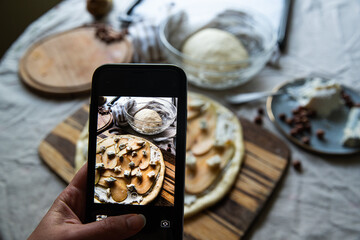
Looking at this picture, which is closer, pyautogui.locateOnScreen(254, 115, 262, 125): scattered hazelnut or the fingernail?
the fingernail

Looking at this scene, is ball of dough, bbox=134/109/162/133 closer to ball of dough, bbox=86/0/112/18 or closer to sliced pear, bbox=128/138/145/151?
sliced pear, bbox=128/138/145/151

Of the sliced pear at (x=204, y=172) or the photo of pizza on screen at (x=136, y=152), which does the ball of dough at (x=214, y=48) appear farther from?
the photo of pizza on screen at (x=136, y=152)

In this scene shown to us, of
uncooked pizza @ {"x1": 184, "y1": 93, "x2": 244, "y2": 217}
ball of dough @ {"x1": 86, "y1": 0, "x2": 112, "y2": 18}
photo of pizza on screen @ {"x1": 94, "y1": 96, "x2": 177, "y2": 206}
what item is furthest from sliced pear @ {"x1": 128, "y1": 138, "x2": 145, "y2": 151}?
ball of dough @ {"x1": 86, "y1": 0, "x2": 112, "y2": 18}

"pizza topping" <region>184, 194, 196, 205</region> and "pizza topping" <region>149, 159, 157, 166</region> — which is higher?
"pizza topping" <region>149, 159, 157, 166</region>

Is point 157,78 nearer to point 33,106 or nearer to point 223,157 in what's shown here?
point 223,157

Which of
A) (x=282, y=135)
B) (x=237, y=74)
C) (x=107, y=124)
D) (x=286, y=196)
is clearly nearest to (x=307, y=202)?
(x=286, y=196)

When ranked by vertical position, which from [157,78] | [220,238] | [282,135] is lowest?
[220,238]

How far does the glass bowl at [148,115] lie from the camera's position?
0.49 meters

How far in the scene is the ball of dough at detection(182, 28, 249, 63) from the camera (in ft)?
3.11

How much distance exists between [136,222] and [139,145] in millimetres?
128

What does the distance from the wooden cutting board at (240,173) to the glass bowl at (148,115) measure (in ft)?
0.99

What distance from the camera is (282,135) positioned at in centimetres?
86

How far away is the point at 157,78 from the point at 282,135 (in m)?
0.52

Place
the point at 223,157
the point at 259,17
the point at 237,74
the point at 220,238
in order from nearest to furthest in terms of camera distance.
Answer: the point at 220,238 < the point at 223,157 < the point at 237,74 < the point at 259,17
